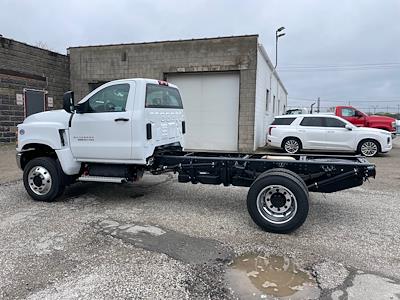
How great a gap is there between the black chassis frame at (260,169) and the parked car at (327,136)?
791 centimetres

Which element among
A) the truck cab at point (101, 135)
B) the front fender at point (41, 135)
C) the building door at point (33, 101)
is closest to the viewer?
the truck cab at point (101, 135)

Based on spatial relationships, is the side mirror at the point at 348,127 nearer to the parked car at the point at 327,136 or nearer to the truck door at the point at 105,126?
the parked car at the point at 327,136

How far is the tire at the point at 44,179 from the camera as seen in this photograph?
5918 millimetres

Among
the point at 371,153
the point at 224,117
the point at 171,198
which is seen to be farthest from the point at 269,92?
the point at 171,198

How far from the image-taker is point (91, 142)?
5.77 metres

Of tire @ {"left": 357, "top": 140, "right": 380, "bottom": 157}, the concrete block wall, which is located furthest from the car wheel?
tire @ {"left": 357, "top": 140, "right": 380, "bottom": 157}

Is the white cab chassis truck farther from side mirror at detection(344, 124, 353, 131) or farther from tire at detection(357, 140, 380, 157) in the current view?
tire at detection(357, 140, 380, 157)

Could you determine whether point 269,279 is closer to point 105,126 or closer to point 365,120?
point 105,126

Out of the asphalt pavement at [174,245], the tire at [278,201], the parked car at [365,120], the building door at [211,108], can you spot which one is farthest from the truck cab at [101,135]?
the parked car at [365,120]

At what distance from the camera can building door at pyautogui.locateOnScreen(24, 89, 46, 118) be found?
47.1ft

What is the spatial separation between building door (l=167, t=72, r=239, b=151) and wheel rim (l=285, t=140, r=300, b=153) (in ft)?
7.21

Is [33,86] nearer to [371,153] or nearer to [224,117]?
[224,117]

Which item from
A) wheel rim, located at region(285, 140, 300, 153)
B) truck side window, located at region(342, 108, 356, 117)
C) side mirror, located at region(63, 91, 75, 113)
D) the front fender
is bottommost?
wheel rim, located at region(285, 140, 300, 153)

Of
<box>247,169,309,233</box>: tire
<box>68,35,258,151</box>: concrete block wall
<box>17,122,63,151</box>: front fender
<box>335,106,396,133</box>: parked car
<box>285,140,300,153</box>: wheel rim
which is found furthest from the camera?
<box>335,106,396,133</box>: parked car
